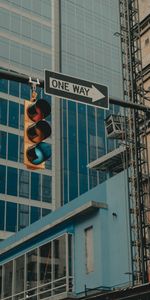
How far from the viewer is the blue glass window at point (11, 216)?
5981 centimetres

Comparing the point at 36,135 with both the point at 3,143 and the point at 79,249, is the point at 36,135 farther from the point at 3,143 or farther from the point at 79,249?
the point at 3,143

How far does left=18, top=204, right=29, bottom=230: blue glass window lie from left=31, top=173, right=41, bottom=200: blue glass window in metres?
1.53

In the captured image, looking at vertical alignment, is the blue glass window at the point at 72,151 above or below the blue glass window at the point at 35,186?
above

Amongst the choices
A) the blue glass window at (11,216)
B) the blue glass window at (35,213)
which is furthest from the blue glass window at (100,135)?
the blue glass window at (11,216)

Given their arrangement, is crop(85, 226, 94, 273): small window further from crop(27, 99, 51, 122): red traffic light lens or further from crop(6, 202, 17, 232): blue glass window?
crop(6, 202, 17, 232): blue glass window

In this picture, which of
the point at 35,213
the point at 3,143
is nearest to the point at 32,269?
the point at 35,213

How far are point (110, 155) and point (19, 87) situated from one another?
124ft

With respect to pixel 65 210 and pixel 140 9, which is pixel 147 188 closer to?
pixel 65 210

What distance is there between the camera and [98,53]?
252 feet

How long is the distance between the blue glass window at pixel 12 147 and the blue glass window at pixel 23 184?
173 cm

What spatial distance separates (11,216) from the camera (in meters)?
60.2

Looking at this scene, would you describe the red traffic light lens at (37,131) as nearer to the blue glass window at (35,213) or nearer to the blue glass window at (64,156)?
the blue glass window at (35,213)

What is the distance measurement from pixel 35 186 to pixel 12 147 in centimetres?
474

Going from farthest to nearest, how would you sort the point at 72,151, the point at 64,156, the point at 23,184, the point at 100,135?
the point at 100,135, the point at 72,151, the point at 64,156, the point at 23,184
